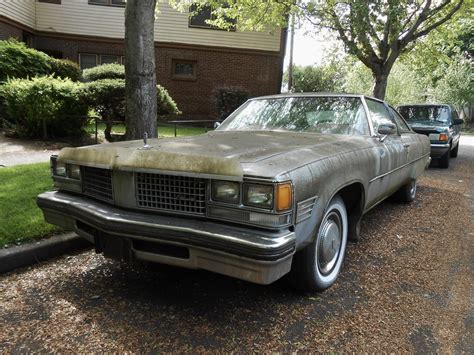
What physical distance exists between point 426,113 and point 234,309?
10.3m

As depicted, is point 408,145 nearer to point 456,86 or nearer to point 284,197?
point 284,197

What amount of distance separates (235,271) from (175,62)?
16421 mm

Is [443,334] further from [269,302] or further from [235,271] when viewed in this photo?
[235,271]

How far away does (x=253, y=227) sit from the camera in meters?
2.37

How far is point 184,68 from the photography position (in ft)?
57.8

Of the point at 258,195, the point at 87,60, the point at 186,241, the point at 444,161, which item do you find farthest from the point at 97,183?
the point at 87,60

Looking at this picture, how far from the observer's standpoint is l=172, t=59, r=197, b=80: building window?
1753 centimetres

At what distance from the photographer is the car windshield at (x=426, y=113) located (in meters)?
11.0

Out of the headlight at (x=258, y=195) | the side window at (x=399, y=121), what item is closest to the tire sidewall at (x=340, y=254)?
the headlight at (x=258, y=195)

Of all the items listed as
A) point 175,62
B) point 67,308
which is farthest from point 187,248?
point 175,62

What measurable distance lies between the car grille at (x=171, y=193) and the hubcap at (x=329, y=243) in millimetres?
967

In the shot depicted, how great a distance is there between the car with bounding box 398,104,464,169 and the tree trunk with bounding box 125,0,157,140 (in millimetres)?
7531

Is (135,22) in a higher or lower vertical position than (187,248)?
higher

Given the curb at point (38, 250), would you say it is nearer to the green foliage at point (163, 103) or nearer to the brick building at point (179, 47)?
the green foliage at point (163, 103)
